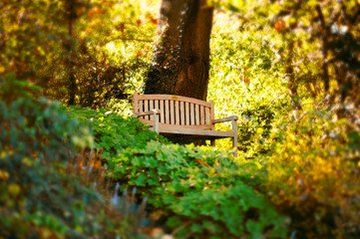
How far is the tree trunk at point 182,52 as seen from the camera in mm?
10172

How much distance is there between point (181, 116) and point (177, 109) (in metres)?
0.30

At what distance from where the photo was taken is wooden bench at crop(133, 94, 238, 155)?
32.0ft

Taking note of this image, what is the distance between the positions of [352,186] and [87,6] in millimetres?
2109

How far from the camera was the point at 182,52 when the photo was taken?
10.2 meters

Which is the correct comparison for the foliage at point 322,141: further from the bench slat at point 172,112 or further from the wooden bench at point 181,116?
the bench slat at point 172,112

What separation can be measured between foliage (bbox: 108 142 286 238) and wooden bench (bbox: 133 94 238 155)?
3848mm

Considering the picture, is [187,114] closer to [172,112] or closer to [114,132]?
[172,112]

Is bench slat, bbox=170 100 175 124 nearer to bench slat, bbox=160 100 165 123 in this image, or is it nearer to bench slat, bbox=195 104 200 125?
bench slat, bbox=160 100 165 123

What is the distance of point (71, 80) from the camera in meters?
11.5

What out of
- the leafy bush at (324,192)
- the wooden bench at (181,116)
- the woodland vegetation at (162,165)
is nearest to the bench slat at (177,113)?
the wooden bench at (181,116)

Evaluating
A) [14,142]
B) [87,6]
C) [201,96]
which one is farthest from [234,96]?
[14,142]

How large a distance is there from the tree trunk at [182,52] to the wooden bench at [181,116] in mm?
319

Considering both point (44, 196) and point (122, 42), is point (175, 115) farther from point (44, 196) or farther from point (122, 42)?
point (44, 196)

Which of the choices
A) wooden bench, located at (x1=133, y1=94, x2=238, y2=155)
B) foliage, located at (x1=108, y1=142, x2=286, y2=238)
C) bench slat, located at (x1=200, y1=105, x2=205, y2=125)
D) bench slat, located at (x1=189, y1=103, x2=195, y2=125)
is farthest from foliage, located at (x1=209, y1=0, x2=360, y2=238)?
bench slat, located at (x1=200, y1=105, x2=205, y2=125)
